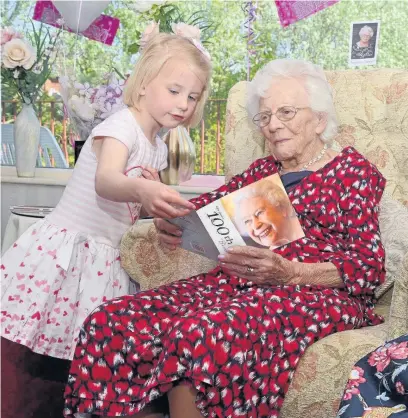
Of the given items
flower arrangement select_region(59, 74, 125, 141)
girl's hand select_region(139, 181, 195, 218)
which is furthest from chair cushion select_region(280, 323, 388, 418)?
flower arrangement select_region(59, 74, 125, 141)

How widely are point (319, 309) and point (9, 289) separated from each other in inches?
34.8

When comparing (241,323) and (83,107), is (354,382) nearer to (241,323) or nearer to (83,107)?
(241,323)

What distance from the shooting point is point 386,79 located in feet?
7.50

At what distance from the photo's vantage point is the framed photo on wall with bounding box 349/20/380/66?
3283 mm

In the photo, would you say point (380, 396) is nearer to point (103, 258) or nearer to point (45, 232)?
point (103, 258)

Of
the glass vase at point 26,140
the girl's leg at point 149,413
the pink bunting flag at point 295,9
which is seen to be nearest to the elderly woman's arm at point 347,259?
the girl's leg at point 149,413

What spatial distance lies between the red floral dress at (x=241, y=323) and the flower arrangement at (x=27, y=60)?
155 cm

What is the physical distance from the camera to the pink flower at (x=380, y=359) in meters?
1.46

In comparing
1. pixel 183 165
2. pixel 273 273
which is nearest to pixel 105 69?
pixel 183 165

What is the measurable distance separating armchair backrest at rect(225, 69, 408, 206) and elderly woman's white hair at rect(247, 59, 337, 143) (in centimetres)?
19

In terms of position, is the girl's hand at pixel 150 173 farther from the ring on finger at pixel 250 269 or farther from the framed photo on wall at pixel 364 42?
the framed photo on wall at pixel 364 42

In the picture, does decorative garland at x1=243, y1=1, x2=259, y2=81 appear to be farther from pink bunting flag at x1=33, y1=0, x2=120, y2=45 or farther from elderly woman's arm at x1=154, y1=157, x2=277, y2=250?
elderly woman's arm at x1=154, y1=157, x2=277, y2=250

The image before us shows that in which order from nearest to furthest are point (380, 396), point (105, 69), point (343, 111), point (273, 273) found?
point (380, 396) → point (273, 273) → point (343, 111) → point (105, 69)

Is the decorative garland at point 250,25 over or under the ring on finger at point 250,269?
over
